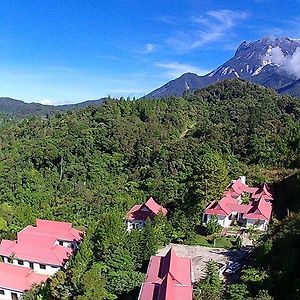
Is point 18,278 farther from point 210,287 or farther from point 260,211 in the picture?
point 260,211

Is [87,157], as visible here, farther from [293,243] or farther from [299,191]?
[293,243]

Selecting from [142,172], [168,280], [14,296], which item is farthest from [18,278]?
[142,172]

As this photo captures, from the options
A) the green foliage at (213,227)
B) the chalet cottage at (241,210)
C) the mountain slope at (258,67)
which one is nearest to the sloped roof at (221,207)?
the chalet cottage at (241,210)

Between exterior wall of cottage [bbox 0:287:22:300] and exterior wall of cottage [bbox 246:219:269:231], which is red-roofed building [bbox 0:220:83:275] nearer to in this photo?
exterior wall of cottage [bbox 0:287:22:300]

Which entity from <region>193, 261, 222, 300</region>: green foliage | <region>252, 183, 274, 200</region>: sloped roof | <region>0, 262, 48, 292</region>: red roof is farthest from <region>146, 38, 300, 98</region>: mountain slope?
<region>193, 261, 222, 300</region>: green foliage

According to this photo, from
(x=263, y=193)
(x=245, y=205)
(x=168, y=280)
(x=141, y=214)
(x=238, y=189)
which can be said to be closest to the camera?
(x=168, y=280)

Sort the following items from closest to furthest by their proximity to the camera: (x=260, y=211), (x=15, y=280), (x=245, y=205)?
(x=15, y=280), (x=260, y=211), (x=245, y=205)
